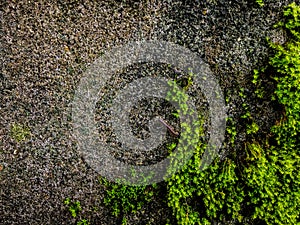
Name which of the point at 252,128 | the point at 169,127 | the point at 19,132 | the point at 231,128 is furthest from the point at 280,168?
the point at 19,132

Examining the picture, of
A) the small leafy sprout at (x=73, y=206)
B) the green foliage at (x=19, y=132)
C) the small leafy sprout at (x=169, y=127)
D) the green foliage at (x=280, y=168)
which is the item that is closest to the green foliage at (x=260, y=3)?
the green foliage at (x=280, y=168)

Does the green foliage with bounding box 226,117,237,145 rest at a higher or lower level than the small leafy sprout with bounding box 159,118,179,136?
higher

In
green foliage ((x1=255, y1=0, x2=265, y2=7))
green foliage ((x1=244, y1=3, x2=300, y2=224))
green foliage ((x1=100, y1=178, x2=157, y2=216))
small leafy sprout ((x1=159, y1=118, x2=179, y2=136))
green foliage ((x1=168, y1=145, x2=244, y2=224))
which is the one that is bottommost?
green foliage ((x1=100, y1=178, x2=157, y2=216))

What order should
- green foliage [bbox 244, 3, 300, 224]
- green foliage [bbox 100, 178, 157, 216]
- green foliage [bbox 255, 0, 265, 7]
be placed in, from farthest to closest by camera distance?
green foliage [bbox 100, 178, 157, 216] → green foliage [bbox 244, 3, 300, 224] → green foliage [bbox 255, 0, 265, 7]

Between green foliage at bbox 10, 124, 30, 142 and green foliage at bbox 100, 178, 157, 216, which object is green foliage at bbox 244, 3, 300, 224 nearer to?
green foliage at bbox 100, 178, 157, 216

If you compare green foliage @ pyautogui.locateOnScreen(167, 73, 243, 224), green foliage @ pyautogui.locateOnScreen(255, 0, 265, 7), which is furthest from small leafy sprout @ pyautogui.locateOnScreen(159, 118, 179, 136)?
green foliage @ pyautogui.locateOnScreen(255, 0, 265, 7)

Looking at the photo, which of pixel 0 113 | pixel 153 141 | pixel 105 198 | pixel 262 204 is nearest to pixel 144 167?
pixel 153 141

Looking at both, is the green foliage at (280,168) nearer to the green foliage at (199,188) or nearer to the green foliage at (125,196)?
the green foliage at (199,188)
